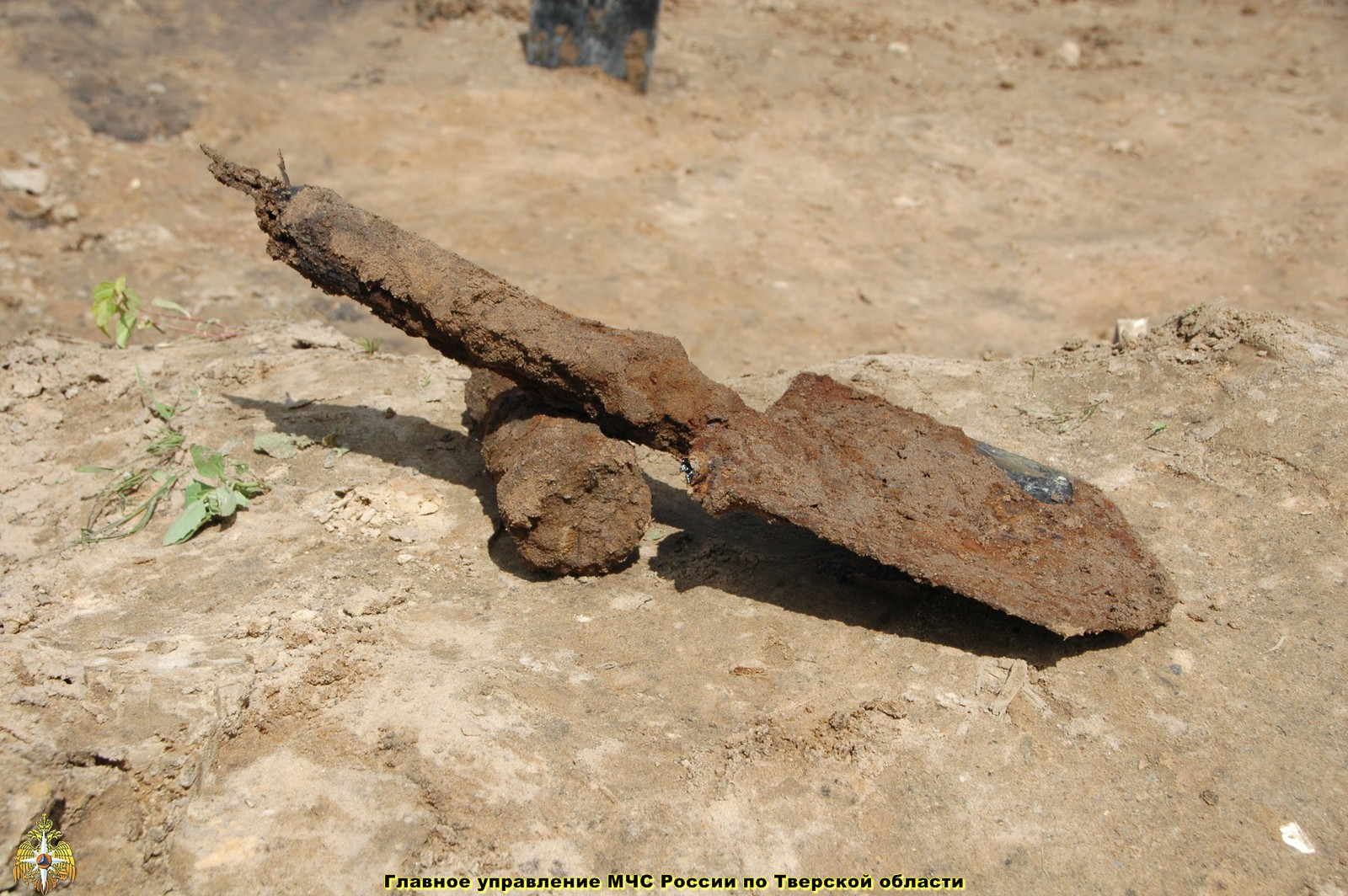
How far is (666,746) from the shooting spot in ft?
8.48

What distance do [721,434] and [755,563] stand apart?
477 mm

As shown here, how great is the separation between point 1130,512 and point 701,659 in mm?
1689

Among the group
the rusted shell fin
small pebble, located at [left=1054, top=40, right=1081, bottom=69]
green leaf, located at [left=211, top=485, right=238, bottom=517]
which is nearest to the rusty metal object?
the rusted shell fin

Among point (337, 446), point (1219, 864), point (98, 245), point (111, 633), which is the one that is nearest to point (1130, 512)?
point (1219, 864)

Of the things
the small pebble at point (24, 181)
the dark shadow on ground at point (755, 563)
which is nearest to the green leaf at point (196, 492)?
the dark shadow on ground at point (755, 563)

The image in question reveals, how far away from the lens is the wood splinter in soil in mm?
2957

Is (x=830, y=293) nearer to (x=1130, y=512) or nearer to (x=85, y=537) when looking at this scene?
(x=1130, y=512)

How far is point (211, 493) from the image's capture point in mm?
3480

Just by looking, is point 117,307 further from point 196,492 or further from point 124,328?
point 196,492

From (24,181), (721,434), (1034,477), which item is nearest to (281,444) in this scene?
(721,434)

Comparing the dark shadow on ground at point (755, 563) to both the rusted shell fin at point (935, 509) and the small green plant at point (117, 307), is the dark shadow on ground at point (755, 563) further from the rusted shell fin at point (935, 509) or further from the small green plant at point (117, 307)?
the small green plant at point (117, 307)

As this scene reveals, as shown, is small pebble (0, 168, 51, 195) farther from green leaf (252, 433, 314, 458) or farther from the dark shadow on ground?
green leaf (252, 433, 314, 458)

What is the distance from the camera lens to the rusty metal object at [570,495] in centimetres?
308

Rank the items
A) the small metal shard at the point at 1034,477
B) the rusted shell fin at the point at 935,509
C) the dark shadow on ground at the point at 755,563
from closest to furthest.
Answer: the rusted shell fin at the point at 935,509, the dark shadow on ground at the point at 755,563, the small metal shard at the point at 1034,477
